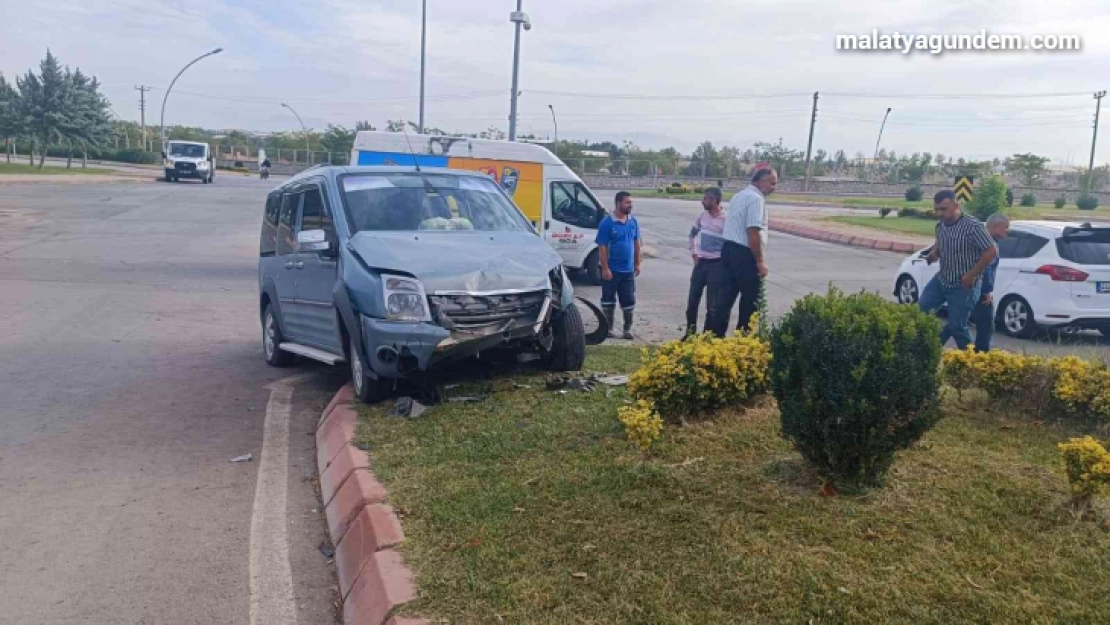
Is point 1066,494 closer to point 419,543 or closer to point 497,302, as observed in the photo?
point 419,543

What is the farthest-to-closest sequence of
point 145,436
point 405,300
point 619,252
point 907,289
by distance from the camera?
point 907,289
point 619,252
point 145,436
point 405,300

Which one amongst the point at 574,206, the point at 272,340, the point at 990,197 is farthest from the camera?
the point at 990,197

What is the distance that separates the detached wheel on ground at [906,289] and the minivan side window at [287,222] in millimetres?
9066

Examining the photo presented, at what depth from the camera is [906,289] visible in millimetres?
14086

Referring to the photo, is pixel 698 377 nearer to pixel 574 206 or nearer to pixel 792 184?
pixel 574 206

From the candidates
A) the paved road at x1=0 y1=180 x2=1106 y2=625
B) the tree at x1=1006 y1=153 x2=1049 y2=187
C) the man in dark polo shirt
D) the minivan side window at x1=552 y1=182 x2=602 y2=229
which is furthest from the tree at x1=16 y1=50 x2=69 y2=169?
the tree at x1=1006 y1=153 x2=1049 y2=187

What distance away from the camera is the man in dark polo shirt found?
10547 mm

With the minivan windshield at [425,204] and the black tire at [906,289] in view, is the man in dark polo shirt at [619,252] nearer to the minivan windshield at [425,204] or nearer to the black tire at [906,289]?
the minivan windshield at [425,204]

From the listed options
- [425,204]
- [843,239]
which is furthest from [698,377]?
[843,239]

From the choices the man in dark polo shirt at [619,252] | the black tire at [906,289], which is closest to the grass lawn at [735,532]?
the man in dark polo shirt at [619,252]

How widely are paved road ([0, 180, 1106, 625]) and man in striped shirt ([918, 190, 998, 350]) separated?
1.32 m

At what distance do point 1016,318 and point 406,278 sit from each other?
8615mm

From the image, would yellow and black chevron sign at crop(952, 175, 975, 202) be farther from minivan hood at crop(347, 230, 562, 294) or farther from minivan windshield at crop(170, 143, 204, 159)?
minivan windshield at crop(170, 143, 204, 159)

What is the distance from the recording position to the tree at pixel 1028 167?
73.4 meters
